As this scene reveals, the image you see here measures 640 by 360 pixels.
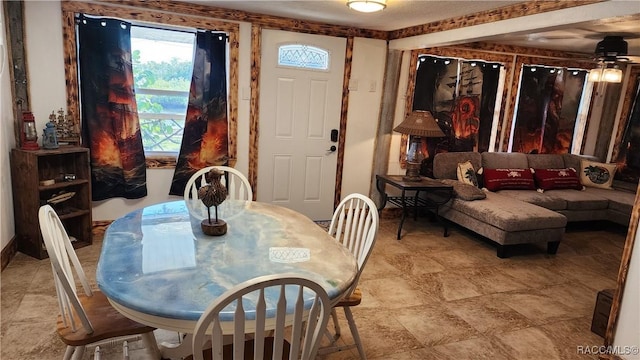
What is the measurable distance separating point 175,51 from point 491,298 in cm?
360

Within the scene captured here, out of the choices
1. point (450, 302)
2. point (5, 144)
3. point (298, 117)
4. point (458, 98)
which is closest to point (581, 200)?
point (458, 98)

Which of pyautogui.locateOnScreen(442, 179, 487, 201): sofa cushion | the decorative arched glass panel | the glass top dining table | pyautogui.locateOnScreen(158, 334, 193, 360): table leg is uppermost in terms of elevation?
the decorative arched glass panel

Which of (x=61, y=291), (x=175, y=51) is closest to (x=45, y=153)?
(x=175, y=51)

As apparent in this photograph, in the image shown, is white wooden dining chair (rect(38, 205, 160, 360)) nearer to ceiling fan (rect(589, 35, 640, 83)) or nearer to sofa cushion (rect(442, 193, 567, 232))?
sofa cushion (rect(442, 193, 567, 232))

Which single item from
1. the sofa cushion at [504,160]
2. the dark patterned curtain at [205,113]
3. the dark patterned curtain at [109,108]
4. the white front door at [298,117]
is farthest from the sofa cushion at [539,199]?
the dark patterned curtain at [109,108]

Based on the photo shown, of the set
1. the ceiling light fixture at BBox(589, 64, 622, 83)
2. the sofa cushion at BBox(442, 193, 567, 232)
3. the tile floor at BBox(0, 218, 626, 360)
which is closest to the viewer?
the tile floor at BBox(0, 218, 626, 360)

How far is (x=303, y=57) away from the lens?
4.34 metres

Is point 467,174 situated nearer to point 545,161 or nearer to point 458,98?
point 458,98

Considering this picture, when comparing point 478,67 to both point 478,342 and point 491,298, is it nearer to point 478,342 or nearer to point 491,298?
point 491,298

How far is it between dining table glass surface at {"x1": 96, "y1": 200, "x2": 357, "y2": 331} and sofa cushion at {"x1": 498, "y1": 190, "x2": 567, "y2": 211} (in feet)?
10.9

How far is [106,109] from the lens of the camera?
3.64m

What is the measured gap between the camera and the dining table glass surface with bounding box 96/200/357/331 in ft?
4.75

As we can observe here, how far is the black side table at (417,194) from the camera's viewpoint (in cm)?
431

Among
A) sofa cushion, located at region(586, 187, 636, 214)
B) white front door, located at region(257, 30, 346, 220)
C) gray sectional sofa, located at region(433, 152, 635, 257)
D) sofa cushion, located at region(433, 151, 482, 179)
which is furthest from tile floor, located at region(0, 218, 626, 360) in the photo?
white front door, located at region(257, 30, 346, 220)
